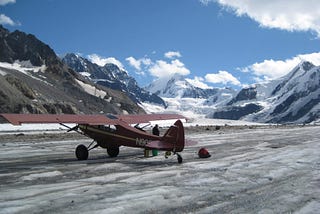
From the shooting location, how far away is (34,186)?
41.2ft

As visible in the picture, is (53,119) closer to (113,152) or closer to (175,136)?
(113,152)

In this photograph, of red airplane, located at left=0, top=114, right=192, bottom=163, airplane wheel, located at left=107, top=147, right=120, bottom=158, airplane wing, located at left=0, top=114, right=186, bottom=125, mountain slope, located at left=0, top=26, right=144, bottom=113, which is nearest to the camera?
airplane wing, located at left=0, top=114, right=186, bottom=125

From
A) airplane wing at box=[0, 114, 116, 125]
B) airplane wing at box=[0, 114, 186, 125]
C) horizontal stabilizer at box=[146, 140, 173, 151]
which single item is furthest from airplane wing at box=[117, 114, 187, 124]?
horizontal stabilizer at box=[146, 140, 173, 151]

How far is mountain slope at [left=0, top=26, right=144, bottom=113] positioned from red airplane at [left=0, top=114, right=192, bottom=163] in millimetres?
77624

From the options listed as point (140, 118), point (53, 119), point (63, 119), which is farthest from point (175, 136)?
point (140, 118)

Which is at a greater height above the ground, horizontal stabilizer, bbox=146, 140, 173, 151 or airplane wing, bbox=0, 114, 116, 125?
airplane wing, bbox=0, 114, 116, 125

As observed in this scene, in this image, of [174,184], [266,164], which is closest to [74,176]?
[174,184]

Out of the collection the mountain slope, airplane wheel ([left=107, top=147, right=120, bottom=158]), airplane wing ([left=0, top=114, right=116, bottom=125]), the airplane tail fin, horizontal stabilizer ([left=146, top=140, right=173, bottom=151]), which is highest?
the mountain slope

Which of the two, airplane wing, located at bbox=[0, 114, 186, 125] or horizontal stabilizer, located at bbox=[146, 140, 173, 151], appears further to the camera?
horizontal stabilizer, located at bbox=[146, 140, 173, 151]

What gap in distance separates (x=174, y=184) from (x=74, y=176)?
389cm

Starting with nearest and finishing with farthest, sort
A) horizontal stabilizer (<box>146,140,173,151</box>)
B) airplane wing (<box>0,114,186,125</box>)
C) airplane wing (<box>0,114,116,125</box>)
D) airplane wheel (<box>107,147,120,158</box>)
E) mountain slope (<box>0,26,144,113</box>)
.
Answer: airplane wing (<box>0,114,116,125</box>) → airplane wing (<box>0,114,186,125</box>) → horizontal stabilizer (<box>146,140,173,151</box>) → airplane wheel (<box>107,147,120,158</box>) → mountain slope (<box>0,26,144,113</box>)

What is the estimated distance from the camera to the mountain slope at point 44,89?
10138cm

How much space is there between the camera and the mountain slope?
101375 millimetres

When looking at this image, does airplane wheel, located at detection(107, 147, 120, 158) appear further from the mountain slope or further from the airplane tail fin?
the mountain slope
